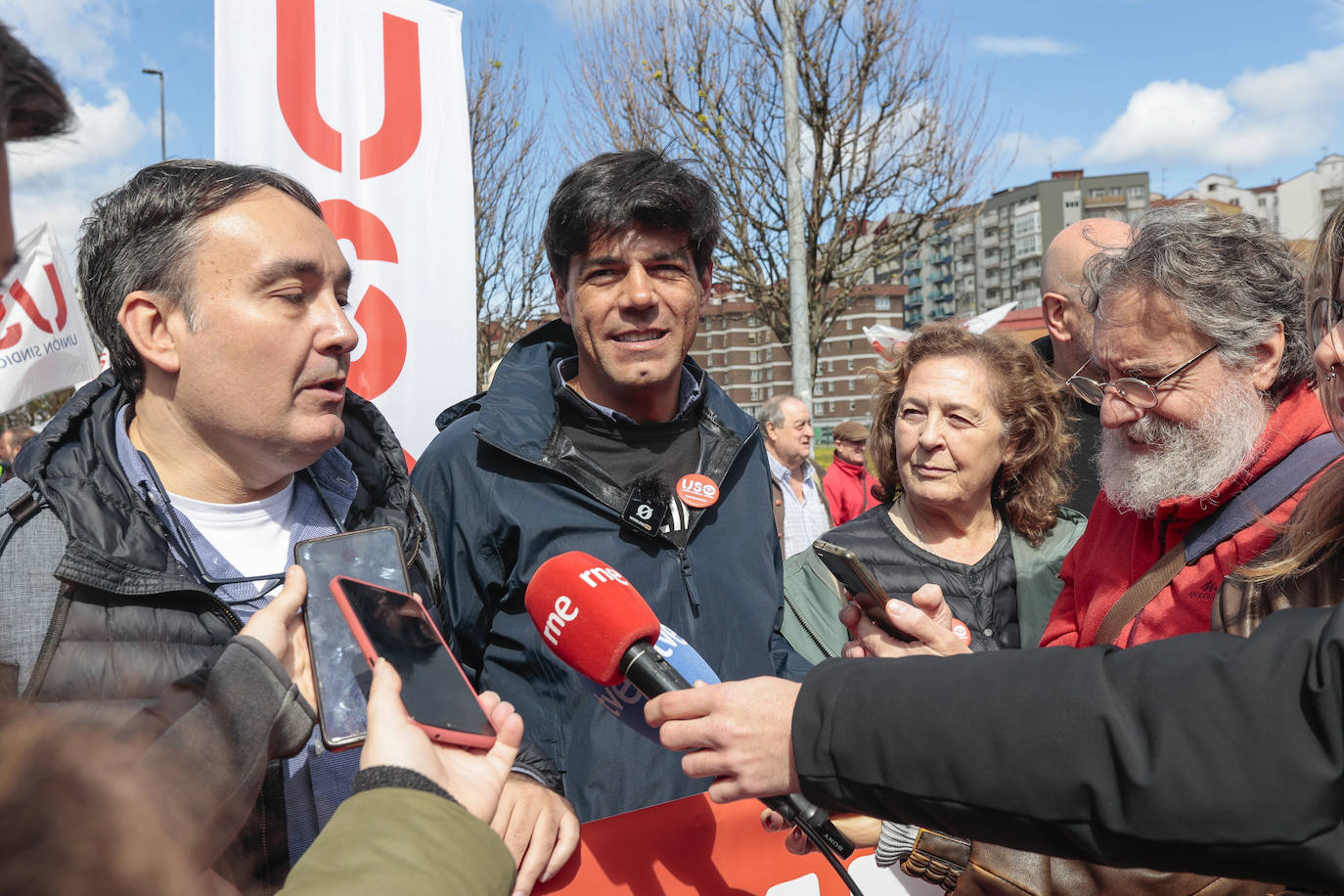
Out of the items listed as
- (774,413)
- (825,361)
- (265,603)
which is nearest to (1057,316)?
(265,603)

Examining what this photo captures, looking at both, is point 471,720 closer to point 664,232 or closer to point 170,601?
point 170,601

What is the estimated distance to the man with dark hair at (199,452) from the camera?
1638 mm

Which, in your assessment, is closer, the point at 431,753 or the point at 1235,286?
the point at 431,753

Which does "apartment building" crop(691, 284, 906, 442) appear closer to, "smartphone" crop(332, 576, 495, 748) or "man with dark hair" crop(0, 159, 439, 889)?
"man with dark hair" crop(0, 159, 439, 889)

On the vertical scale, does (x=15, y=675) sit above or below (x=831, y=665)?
above

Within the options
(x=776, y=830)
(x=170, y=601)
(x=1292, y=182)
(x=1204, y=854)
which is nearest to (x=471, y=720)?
(x=170, y=601)

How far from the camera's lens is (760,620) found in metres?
2.59

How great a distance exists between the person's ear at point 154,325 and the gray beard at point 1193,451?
219 centimetres

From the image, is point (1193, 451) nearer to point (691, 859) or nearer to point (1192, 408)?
point (1192, 408)

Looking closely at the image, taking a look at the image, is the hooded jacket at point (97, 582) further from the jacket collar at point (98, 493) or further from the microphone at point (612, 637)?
the microphone at point (612, 637)

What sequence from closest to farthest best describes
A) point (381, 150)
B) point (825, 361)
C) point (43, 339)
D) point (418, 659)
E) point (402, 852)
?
1. point (402, 852)
2. point (418, 659)
3. point (381, 150)
4. point (43, 339)
5. point (825, 361)

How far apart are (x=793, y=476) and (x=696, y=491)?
5.24 m

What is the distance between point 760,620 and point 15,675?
187 centimetres

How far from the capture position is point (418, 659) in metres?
1.34
